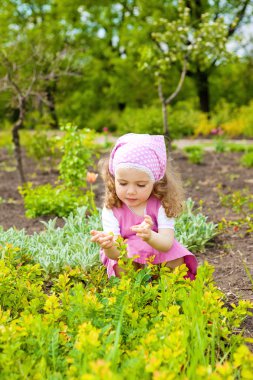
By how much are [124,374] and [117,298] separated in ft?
1.95

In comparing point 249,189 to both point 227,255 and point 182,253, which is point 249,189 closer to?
point 227,255

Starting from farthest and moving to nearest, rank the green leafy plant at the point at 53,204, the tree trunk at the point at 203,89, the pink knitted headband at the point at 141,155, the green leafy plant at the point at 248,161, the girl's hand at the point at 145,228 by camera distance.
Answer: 1. the tree trunk at the point at 203,89
2. the green leafy plant at the point at 248,161
3. the green leafy plant at the point at 53,204
4. the pink knitted headband at the point at 141,155
5. the girl's hand at the point at 145,228

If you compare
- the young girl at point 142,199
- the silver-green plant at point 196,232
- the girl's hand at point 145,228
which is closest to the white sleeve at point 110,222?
the young girl at point 142,199

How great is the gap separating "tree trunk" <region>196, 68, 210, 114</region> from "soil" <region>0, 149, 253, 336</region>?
25.5 feet

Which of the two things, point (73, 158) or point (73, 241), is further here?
point (73, 158)

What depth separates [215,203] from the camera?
6426 mm

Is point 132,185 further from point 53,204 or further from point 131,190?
point 53,204

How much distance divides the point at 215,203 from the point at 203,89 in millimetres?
13013

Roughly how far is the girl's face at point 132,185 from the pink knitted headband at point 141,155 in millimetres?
30

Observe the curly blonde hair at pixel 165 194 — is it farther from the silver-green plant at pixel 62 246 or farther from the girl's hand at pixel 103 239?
the silver-green plant at pixel 62 246

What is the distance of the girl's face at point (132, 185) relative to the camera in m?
2.98

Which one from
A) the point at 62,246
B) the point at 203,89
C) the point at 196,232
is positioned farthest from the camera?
the point at 203,89

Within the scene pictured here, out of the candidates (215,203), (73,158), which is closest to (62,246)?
(73,158)

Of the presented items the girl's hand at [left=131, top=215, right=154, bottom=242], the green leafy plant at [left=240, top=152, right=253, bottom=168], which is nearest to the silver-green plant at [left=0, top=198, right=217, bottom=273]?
the girl's hand at [left=131, top=215, right=154, bottom=242]
